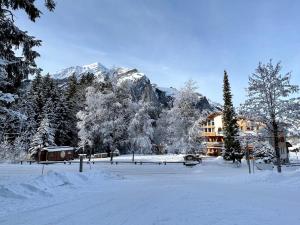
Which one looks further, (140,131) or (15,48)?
(140,131)

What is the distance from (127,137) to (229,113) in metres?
17.9

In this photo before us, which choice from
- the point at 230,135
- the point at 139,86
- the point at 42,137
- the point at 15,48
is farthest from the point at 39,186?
the point at 139,86

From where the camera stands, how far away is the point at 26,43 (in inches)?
547

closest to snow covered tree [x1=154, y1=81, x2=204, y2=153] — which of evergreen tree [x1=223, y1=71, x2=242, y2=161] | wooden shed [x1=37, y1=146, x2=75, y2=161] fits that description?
evergreen tree [x1=223, y1=71, x2=242, y2=161]

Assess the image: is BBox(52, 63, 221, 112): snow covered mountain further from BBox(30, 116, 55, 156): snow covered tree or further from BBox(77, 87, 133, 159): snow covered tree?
BBox(30, 116, 55, 156): snow covered tree

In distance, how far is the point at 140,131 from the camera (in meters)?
56.2

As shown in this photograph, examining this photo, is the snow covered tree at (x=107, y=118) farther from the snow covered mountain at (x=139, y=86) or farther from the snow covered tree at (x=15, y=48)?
the snow covered tree at (x=15, y=48)

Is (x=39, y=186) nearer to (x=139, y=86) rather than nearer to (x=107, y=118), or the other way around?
(x=107, y=118)

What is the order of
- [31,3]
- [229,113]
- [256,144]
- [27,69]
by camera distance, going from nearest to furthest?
[31,3]
[27,69]
[256,144]
[229,113]

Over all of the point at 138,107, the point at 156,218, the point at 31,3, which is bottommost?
the point at 156,218

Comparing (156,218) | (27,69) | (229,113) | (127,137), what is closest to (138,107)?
(127,137)

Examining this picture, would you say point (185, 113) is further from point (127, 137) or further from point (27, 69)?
point (27, 69)

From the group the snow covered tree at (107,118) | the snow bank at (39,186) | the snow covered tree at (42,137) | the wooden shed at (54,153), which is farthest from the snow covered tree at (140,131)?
the snow bank at (39,186)

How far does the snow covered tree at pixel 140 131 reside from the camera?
5488 cm
